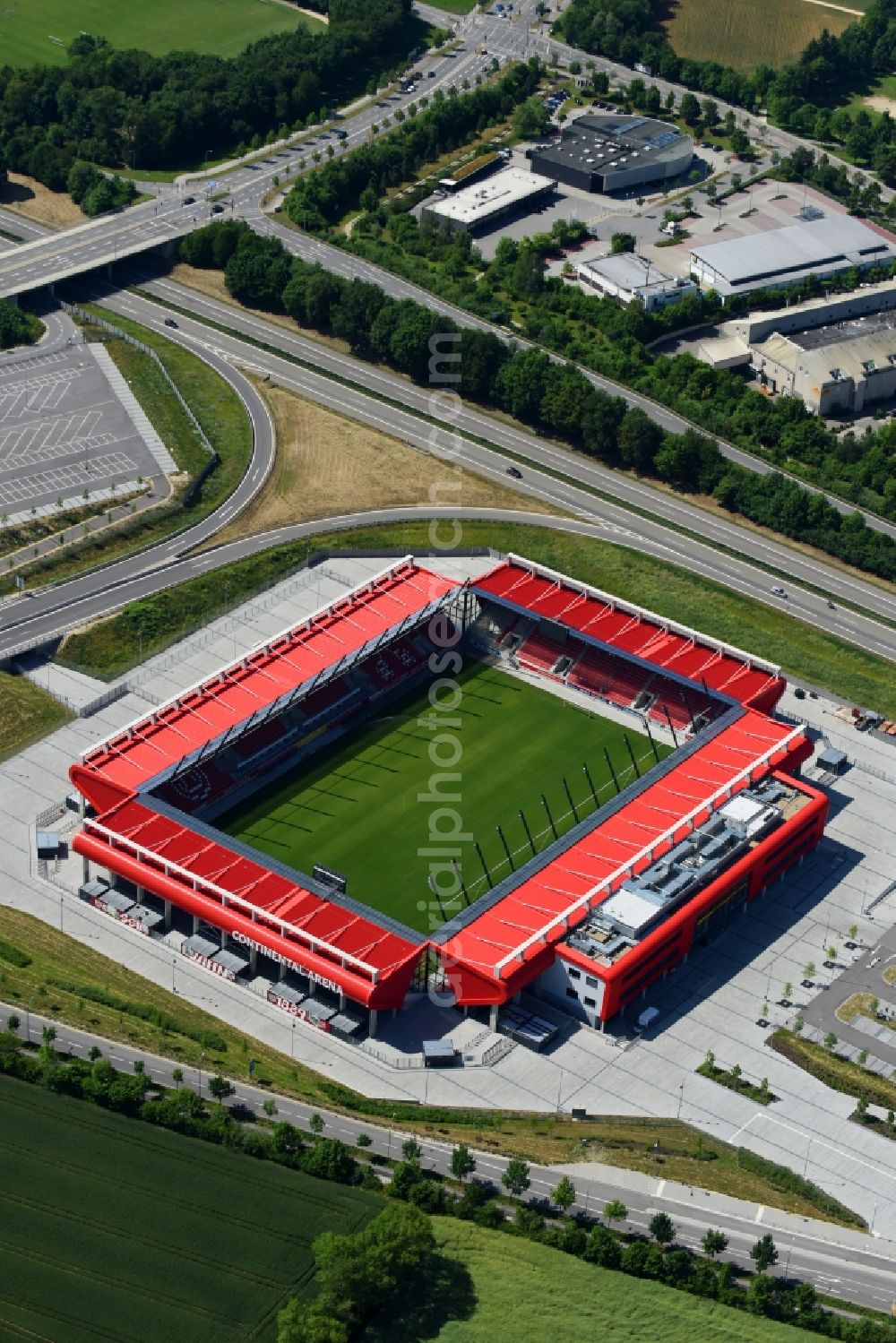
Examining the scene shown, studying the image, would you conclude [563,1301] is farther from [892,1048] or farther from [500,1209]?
[892,1048]

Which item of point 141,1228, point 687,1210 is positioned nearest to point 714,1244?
point 687,1210

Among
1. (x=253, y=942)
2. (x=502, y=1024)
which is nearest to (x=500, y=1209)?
(x=502, y=1024)

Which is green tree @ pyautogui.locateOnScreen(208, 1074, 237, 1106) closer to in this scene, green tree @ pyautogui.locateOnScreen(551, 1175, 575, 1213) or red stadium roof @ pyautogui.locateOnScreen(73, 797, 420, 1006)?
red stadium roof @ pyautogui.locateOnScreen(73, 797, 420, 1006)

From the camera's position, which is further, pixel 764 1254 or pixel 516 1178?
pixel 516 1178

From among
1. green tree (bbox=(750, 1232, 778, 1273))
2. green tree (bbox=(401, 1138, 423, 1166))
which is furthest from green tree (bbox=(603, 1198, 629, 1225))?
green tree (bbox=(401, 1138, 423, 1166))

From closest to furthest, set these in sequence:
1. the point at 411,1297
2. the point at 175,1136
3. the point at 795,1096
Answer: the point at 411,1297 < the point at 175,1136 < the point at 795,1096

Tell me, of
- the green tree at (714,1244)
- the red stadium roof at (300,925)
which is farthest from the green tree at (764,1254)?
the red stadium roof at (300,925)

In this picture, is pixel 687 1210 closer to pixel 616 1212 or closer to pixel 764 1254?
pixel 616 1212
